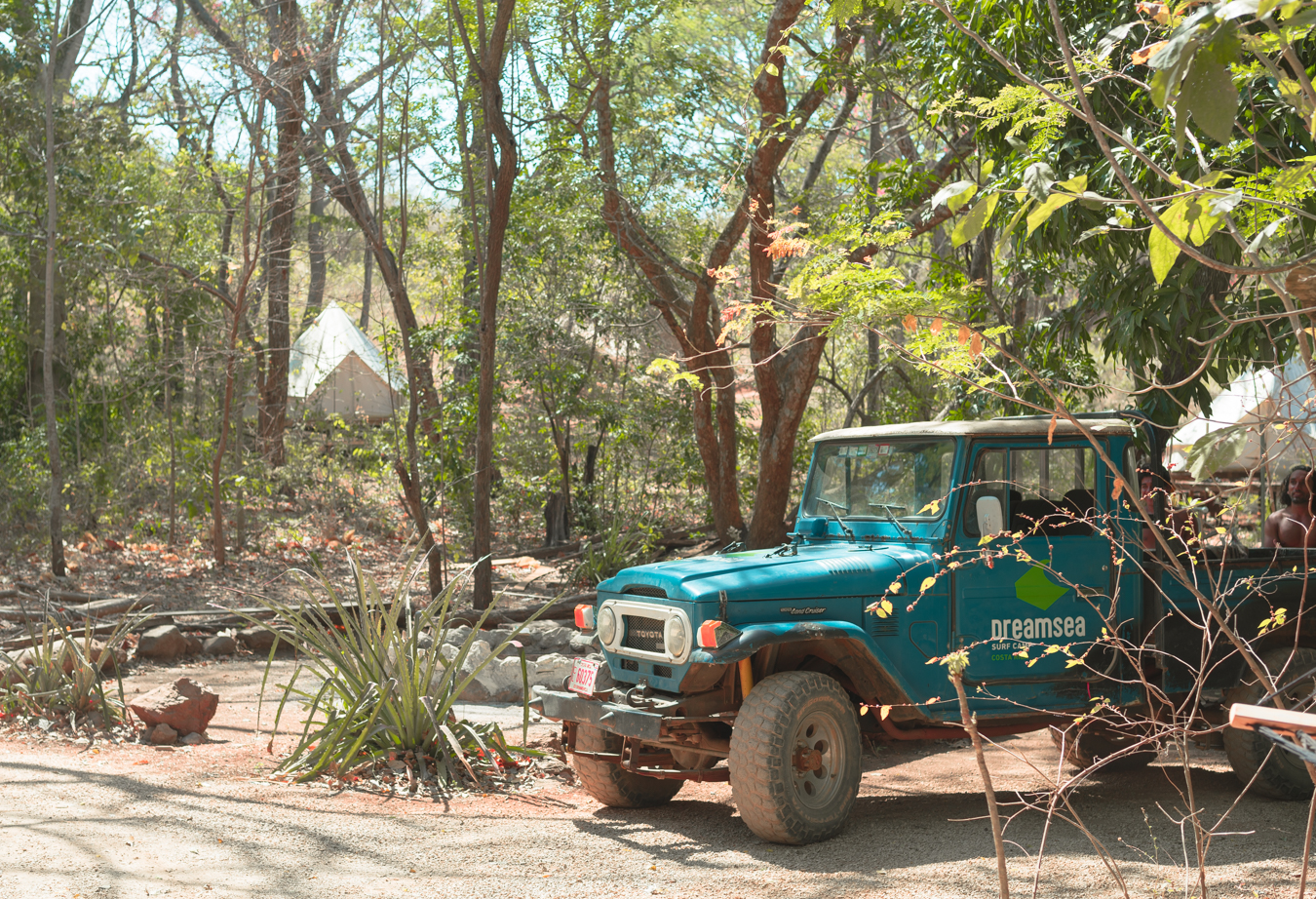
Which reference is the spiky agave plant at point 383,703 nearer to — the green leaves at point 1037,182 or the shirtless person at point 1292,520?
the green leaves at point 1037,182

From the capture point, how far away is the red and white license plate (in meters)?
5.44

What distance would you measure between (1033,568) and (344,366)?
1750cm

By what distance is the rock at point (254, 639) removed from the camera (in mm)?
9961

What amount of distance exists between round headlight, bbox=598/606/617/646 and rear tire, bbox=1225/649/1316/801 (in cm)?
323

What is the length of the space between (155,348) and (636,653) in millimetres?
12386

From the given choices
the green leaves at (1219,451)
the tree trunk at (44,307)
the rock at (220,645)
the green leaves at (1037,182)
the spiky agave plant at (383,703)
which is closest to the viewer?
the green leaves at (1037,182)

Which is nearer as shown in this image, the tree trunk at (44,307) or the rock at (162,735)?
the rock at (162,735)

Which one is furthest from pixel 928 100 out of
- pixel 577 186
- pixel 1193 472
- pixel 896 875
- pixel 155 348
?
pixel 155 348

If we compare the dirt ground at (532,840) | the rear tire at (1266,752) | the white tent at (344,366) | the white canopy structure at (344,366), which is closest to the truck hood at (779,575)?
the dirt ground at (532,840)

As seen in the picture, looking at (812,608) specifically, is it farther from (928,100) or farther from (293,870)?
(928,100)

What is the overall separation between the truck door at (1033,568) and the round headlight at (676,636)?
1455mm

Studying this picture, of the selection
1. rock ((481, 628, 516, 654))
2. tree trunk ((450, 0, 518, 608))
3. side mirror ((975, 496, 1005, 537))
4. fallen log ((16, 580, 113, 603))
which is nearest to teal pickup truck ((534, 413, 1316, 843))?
side mirror ((975, 496, 1005, 537))

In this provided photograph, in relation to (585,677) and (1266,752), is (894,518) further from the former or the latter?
(1266,752)

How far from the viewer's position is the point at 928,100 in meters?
8.95
